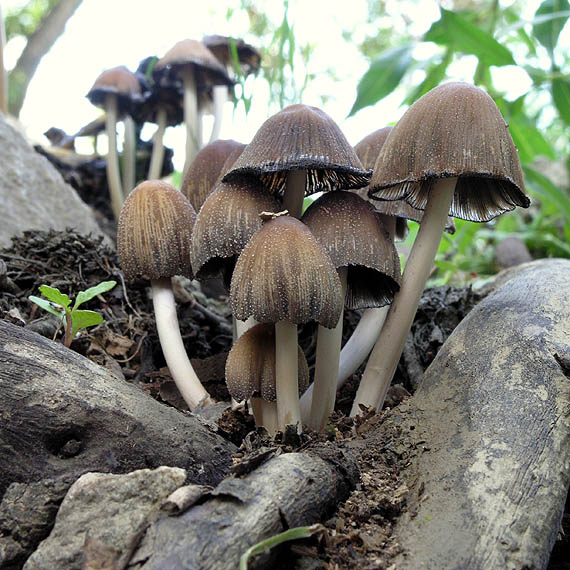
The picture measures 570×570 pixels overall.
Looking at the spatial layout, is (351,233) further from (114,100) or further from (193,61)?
(114,100)

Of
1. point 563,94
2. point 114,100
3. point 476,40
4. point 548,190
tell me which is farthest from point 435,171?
point 114,100

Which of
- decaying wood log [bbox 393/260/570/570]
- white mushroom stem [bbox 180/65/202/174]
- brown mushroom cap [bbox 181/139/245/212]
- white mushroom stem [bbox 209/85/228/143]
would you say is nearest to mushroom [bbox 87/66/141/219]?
white mushroom stem [bbox 180/65/202/174]

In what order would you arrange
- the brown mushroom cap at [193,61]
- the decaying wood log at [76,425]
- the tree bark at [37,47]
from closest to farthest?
the decaying wood log at [76,425] → the brown mushroom cap at [193,61] → the tree bark at [37,47]

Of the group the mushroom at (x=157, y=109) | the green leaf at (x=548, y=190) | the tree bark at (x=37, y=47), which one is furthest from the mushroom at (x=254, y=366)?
the tree bark at (x=37, y=47)

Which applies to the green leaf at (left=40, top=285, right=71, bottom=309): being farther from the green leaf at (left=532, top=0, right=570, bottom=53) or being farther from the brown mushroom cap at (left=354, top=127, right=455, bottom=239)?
the green leaf at (left=532, top=0, right=570, bottom=53)

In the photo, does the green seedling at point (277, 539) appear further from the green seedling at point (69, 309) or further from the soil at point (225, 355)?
the green seedling at point (69, 309)
